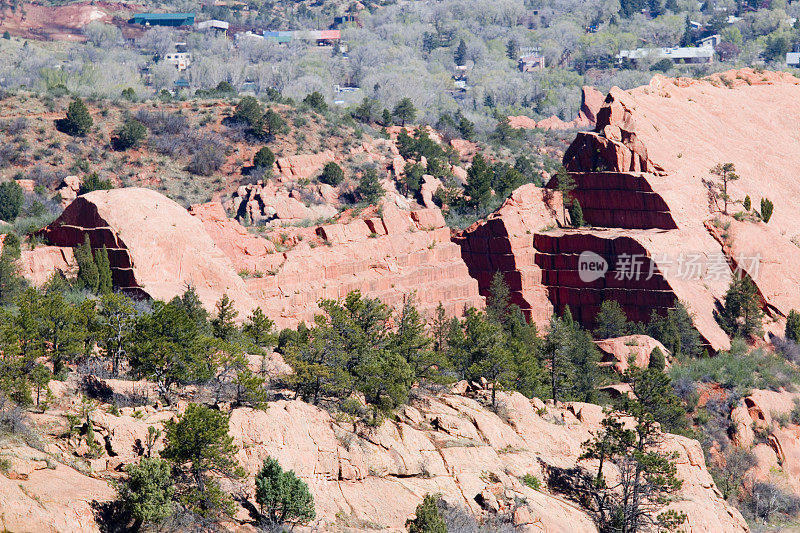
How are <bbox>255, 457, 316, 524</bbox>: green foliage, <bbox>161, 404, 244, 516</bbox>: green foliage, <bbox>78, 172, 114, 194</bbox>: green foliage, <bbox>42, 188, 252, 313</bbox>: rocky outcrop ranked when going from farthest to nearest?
<bbox>78, 172, 114, 194</bbox>: green foliage
<bbox>42, 188, 252, 313</bbox>: rocky outcrop
<bbox>255, 457, 316, 524</bbox>: green foliage
<bbox>161, 404, 244, 516</bbox>: green foliage

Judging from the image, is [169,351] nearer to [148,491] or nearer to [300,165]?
[148,491]

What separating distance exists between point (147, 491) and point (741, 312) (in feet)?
195

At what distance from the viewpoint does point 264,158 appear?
Result: 401 ft

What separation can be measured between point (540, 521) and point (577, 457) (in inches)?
351

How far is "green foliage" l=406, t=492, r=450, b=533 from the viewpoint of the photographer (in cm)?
4312

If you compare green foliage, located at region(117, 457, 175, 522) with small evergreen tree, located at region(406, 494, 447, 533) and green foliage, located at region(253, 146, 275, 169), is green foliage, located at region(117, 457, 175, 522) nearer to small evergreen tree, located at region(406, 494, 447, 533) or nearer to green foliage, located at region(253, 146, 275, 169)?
small evergreen tree, located at region(406, 494, 447, 533)

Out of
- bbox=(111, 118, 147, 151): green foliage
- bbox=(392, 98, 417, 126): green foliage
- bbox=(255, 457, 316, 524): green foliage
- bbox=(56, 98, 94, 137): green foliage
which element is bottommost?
bbox=(392, 98, 417, 126): green foliage

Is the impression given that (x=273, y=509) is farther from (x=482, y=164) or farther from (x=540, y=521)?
(x=482, y=164)

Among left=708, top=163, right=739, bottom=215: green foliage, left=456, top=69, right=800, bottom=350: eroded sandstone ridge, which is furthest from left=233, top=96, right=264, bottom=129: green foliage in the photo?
left=708, top=163, right=739, bottom=215: green foliage

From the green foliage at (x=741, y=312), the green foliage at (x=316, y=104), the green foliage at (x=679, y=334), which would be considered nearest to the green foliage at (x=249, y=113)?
the green foliage at (x=316, y=104)

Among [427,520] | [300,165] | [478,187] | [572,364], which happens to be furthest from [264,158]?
[427,520]

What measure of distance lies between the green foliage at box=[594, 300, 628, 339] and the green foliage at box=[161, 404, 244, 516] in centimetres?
5185

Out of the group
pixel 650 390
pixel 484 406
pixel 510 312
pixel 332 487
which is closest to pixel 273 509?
pixel 332 487

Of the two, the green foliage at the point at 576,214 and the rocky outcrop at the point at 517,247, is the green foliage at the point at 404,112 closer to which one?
the rocky outcrop at the point at 517,247
